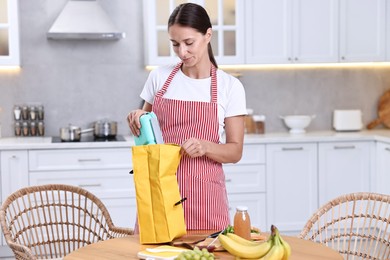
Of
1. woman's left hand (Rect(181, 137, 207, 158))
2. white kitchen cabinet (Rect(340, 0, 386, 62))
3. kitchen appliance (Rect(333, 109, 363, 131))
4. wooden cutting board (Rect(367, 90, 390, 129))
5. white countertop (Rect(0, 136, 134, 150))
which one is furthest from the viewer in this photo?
wooden cutting board (Rect(367, 90, 390, 129))

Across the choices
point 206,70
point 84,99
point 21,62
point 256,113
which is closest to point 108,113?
point 84,99

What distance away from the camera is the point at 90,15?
505cm

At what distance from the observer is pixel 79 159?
4867mm

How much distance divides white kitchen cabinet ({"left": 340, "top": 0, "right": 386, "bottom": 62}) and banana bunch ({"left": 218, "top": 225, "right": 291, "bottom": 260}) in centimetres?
360

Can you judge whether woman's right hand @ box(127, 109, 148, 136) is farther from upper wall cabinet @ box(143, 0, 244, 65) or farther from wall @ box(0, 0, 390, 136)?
wall @ box(0, 0, 390, 136)

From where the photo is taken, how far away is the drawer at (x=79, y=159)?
4.81 metres

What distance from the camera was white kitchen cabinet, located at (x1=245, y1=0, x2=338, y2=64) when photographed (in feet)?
17.3

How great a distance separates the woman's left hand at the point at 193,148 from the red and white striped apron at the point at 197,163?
130mm

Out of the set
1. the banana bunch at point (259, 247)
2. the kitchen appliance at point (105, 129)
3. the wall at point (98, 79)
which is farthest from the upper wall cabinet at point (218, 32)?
the banana bunch at point (259, 247)

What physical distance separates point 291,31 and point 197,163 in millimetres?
3049

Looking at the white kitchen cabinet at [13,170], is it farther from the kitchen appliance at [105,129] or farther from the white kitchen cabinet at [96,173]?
the kitchen appliance at [105,129]

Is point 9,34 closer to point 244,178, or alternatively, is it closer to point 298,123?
point 244,178

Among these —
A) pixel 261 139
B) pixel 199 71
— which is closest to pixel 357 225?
pixel 199 71

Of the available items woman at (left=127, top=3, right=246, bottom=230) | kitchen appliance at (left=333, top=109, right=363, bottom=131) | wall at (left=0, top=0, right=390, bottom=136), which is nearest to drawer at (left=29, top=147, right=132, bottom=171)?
wall at (left=0, top=0, right=390, bottom=136)
